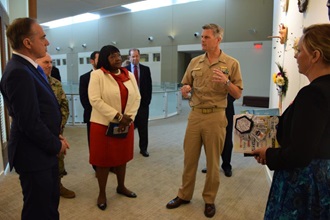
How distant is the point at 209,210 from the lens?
2.44 meters

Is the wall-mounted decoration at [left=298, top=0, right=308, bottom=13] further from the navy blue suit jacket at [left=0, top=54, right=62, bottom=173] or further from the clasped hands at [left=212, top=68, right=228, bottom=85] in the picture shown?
the navy blue suit jacket at [left=0, top=54, right=62, bottom=173]

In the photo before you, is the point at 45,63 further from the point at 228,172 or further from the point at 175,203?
the point at 228,172

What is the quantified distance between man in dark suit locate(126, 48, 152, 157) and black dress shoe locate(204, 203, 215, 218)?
1.88 metres

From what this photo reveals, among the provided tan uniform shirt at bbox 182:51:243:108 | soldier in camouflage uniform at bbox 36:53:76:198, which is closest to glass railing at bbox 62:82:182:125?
soldier in camouflage uniform at bbox 36:53:76:198

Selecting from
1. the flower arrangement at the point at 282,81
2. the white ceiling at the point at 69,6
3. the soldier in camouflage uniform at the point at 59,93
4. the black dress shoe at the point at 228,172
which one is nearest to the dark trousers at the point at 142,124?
the black dress shoe at the point at 228,172

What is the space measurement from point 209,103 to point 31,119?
1.49m

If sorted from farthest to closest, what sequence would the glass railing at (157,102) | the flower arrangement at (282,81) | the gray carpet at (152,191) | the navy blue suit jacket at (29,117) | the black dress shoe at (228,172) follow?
Answer: the glass railing at (157,102)
the black dress shoe at (228,172)
the flower arrangement at (282,81)
the gray carpet at (152,191)
the navy blue suit jacket at (29,117)

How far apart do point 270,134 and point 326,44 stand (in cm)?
55

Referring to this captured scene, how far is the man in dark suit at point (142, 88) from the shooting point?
4163mm

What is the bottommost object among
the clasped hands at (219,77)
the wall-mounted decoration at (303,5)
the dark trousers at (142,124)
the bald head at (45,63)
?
the dark trousers at (142,124)

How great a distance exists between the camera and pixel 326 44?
1068 mm

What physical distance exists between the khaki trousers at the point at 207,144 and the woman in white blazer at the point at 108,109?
61 centimetres

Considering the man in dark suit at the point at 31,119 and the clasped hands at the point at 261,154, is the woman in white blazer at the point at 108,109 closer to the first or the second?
the man in dark suit at the point at 31,119

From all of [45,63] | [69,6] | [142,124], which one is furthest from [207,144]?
[69,6]
